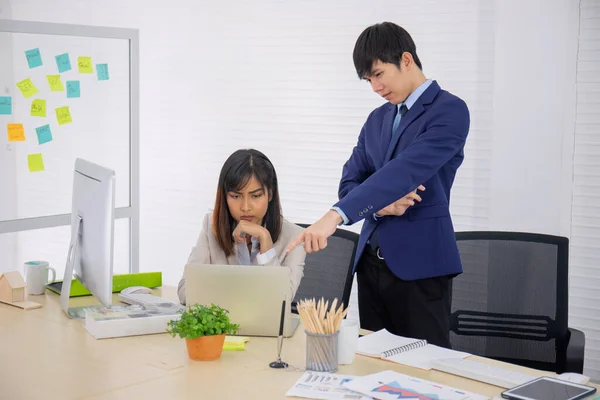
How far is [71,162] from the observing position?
152 inches

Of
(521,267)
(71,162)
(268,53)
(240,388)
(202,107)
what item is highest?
(268,53)

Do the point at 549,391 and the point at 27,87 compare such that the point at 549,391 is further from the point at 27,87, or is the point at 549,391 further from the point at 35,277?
the point at 27,87

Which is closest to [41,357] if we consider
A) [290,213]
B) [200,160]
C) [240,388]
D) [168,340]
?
[168,340]

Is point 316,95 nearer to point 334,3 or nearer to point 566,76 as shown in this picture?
point 334,3

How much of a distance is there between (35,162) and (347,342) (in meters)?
2.28

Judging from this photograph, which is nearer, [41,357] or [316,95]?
[41,357]

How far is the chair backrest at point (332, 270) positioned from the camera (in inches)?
110

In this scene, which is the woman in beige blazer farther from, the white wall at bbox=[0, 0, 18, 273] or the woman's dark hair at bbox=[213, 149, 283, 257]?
the white wall at bbox=[0, 0, 18, 273]

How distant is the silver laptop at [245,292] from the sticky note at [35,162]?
175cm

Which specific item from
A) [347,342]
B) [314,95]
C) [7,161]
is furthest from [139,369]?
[314,95]

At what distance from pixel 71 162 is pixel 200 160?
1.11 meters

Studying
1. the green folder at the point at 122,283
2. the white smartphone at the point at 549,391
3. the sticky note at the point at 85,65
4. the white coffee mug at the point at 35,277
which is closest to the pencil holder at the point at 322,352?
the white smartphone at the point at 549,391

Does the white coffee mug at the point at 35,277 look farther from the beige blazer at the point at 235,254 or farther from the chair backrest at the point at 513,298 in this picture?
the chair backrest at the point at 513,298

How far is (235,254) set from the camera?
2.71 metres
